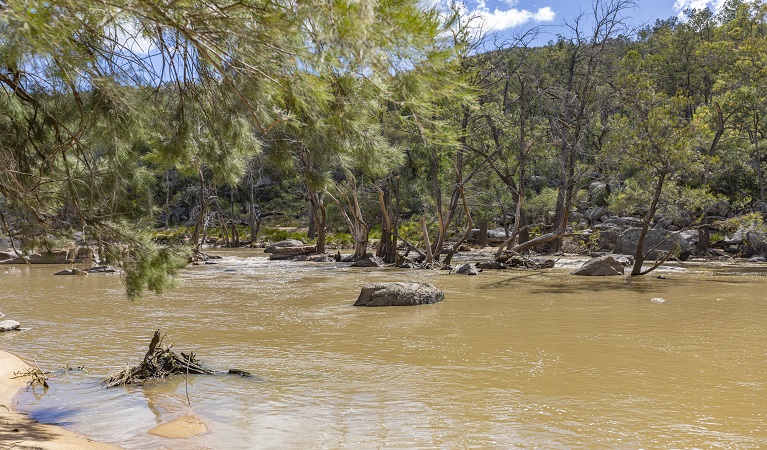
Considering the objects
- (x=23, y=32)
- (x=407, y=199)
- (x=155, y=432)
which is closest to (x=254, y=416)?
(x=155, y=432)

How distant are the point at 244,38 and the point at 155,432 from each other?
316cm

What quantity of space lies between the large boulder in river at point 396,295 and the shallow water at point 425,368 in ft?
1.49

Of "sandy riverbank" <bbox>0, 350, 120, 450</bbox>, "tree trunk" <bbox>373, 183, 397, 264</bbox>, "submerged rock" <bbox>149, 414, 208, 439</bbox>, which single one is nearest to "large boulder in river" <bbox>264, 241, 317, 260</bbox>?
"tree trunk" <bbox>373, 183, 397, 264</bbox>

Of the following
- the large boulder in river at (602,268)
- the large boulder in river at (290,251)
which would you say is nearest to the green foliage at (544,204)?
the large boulder in river at (290,251)

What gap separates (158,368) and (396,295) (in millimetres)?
6435

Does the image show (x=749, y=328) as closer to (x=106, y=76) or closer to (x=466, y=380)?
(x=466, y=380)

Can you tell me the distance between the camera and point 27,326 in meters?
10.6

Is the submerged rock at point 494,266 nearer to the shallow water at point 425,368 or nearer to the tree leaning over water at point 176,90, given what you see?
the shallow water at point 425,368

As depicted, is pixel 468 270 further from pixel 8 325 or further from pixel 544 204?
pixel 544 204

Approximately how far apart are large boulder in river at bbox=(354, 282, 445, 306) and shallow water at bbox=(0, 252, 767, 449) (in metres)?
0.46

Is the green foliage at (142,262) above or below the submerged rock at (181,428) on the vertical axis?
above

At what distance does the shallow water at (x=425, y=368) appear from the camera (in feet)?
17.0

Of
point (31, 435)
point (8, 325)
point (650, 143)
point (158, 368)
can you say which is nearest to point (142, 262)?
point (31, 435)

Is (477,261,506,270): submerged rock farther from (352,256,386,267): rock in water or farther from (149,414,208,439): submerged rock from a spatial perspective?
(149,414,208,439): submerged rock
